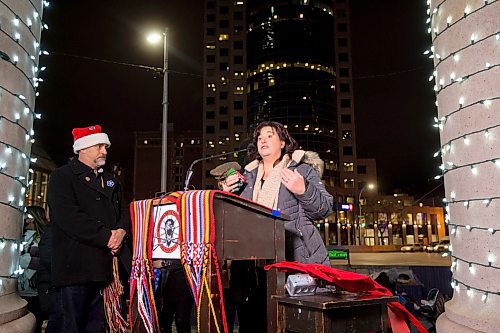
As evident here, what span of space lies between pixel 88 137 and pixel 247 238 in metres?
2.24

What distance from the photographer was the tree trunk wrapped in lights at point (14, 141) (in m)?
3.69

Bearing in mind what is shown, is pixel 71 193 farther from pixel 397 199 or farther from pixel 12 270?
pixel 397 199

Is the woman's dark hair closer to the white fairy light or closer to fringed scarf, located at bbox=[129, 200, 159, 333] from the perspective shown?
fringed scarf, located at bbox=[129, 200, 159, 333]

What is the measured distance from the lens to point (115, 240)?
3.72m

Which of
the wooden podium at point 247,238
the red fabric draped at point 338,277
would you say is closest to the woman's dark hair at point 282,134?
the wooden podium at point 247,238

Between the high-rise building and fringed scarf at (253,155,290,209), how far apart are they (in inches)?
2751

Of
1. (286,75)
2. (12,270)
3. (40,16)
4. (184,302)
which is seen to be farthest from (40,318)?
(286,75)

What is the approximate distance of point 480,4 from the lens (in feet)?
13.0

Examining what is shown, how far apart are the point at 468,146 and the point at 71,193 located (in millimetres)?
3687

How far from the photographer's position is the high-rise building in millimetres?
74812

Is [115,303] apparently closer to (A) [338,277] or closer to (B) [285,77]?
(A) [338,277]

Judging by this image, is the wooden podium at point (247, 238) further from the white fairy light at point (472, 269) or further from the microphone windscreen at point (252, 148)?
the white fairy light at point (472, 269)

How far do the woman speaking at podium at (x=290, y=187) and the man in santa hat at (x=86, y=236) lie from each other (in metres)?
1.13

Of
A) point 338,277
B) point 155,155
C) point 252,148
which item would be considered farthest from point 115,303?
point 155,155
